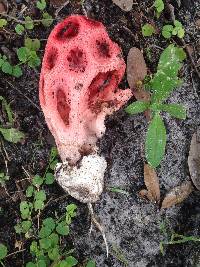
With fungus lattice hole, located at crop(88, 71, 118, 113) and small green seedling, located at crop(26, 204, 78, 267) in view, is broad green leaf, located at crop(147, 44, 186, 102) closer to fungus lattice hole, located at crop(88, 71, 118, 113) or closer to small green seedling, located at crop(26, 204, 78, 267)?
fungus lattice hole, located at crop(88, 71, 118, 113)

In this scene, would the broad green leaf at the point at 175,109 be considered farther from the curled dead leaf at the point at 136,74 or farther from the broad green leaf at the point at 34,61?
the broad green leaf at the point at 34,61

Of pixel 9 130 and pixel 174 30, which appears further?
pixel 174 30

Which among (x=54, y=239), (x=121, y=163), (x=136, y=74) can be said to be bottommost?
(x=54, y=239)

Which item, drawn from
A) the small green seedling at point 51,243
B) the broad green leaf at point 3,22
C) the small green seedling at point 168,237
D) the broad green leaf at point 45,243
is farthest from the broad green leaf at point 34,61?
the small green seedling at point 168,237

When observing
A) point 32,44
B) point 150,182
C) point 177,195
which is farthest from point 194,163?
point 32,44

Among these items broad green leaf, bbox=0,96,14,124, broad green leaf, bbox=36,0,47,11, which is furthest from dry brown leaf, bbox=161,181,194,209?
broad green leaf, bbox=36,0,47,11

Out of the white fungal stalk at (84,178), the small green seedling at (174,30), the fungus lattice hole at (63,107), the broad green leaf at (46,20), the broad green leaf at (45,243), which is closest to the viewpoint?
the fungus lattice hole at (63,107)

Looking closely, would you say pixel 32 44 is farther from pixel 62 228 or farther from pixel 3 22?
pixel 62 228
